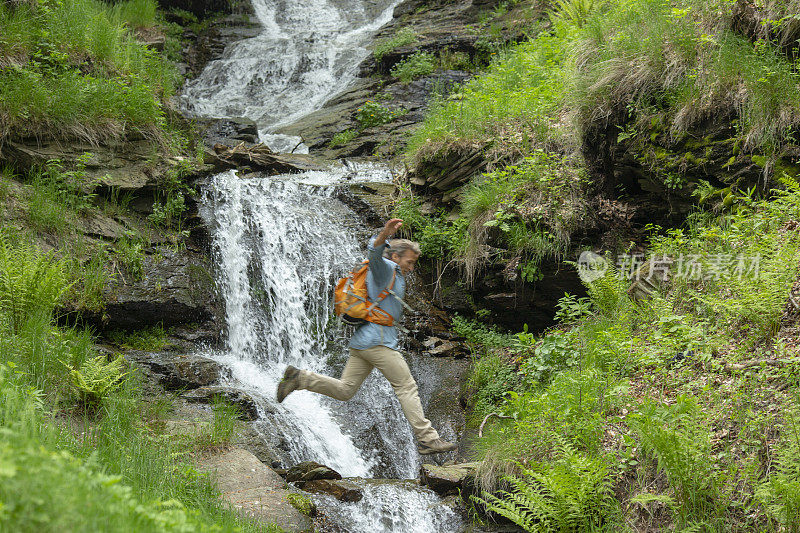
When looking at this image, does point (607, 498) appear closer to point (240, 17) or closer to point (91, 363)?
point (91, 363)

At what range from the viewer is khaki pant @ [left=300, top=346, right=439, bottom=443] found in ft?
17.8

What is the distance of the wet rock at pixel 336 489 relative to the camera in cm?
535

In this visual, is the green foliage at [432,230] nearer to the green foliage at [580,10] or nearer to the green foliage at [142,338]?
the green foliage at [142,338]

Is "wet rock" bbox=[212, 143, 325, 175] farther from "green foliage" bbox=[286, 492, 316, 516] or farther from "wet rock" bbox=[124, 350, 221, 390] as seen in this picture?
"green foliage" bbox=[286, 492, 316, 516]

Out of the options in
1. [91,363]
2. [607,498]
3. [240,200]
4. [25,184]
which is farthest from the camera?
[240,200]

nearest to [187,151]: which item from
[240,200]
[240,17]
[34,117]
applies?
[240,200]

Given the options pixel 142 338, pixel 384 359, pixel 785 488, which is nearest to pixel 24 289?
pixel 142 338

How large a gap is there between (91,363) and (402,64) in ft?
40.5

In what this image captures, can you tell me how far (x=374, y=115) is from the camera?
1369cm

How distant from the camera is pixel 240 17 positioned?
2109 centimetres

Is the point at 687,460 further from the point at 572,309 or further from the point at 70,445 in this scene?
the point at 70,445

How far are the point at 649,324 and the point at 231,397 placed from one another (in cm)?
467

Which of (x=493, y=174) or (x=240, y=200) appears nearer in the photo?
(x=493, y=174)

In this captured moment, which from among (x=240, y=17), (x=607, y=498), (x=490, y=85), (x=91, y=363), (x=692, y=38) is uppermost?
(x=240, y=17)
